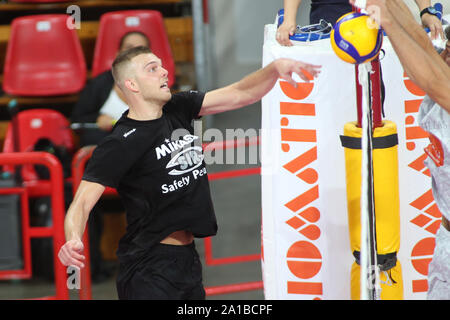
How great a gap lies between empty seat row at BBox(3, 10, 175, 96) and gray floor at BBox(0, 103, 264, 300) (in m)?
1.12

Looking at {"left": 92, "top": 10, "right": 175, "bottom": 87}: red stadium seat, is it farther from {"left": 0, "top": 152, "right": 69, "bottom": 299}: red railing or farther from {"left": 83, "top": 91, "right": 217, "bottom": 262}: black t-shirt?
{"left": 83, "top": 91, "right": 217, "bottom": 262}: black t-shirt

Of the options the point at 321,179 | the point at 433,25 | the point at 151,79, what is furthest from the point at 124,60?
the point at 433,25

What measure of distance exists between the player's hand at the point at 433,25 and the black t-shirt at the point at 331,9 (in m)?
0.40

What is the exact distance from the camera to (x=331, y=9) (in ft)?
11.8

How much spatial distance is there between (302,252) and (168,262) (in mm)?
731

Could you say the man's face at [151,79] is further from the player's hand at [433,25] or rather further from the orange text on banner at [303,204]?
the player's hand at [433,25]

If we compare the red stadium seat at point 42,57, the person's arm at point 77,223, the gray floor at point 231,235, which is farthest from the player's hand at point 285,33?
the red stadium seat at point 42,57

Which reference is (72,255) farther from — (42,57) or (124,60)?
(42,57)

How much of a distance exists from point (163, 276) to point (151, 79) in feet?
2.71

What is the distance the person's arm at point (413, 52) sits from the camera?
2.36m

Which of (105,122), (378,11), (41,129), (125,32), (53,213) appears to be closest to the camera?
(378,11)

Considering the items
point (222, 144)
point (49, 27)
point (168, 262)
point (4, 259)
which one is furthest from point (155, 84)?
point (49, 27)

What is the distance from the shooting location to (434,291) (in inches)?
113

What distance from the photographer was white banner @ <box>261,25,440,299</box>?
11.1ft
